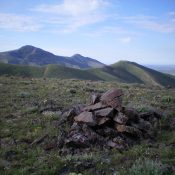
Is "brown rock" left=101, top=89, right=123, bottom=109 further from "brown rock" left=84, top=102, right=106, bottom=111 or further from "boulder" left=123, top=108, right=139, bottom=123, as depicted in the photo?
"boulder" left=123, top=108, right=139, bottom=123

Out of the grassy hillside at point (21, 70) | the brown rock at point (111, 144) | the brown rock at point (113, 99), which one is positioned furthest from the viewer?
the grassy hillside at point (21, 70)

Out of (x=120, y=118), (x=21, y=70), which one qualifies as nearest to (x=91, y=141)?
(x=120, y=118)

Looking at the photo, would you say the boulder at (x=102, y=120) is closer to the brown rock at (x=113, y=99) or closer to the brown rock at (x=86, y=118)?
the brown rock at (x=86, y=118)

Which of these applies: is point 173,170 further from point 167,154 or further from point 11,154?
point 11,154

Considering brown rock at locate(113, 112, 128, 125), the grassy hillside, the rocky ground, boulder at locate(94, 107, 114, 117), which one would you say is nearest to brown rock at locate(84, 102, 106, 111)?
the rocky ground

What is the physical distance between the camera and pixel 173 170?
8969 millimetres

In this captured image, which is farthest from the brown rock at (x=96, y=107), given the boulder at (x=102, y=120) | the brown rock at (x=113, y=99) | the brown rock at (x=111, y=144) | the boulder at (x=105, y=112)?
the brown rock at (x=111, y=144)

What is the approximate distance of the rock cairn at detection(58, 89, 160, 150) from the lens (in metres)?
11.8

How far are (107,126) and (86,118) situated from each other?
3.31 feet

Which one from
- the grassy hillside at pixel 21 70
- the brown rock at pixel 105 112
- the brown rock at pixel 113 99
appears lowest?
the grassy hillside at pixel 21 70

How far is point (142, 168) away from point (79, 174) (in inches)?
73.0

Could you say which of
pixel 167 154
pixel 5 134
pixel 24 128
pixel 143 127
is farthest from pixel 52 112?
→ pixel 167 154

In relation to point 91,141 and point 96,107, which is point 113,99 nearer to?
point 96,107

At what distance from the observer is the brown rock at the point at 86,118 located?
13095mm
